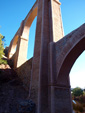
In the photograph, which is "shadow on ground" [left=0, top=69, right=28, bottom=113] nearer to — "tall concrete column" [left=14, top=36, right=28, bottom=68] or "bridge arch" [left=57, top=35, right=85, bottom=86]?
"bridge arch" [left=57, top=35, right=85, bottom=86]

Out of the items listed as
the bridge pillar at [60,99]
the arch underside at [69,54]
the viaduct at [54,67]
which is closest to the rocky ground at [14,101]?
the viaduct at [54,67]

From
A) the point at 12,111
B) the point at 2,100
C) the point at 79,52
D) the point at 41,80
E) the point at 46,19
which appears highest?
the point at 46,19

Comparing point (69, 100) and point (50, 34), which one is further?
point (50, 34)

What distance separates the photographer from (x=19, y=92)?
700cm

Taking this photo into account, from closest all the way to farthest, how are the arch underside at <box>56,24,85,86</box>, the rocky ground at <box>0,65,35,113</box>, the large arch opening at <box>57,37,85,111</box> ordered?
the arch underside at <box>56,24,85,86</box> < the large arch opening at <box>57,37,85,111</box> < the rocky ground at <box>0,65,35,113</box>

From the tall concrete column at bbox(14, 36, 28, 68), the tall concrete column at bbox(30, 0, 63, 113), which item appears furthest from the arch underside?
the tall concrete column at bbox(14, 36, 28, 68)

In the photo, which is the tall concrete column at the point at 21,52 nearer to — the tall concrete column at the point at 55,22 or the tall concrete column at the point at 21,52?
the tall concrete column at the point at 21,52

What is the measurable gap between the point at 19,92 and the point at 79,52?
511cm

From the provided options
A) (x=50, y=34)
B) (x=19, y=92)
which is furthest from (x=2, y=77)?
(x=50, y=34)

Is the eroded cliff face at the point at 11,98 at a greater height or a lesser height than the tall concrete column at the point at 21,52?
lesser

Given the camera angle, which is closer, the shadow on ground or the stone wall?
the shadow on ground

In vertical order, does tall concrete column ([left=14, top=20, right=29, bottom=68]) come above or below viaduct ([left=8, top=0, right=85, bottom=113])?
above

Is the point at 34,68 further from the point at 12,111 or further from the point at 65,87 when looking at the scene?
the point at 12,111

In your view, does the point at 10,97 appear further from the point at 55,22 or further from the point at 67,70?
the point at 55,22
